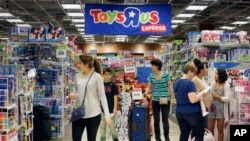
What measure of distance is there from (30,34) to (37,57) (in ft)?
1.68

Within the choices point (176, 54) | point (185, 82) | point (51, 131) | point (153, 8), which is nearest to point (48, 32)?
point (51, 131)

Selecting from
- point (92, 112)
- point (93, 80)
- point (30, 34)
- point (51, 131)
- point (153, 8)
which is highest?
point (153, 8)

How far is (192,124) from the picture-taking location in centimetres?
519

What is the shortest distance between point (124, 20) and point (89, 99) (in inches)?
232

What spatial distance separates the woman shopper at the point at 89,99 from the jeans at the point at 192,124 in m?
1.18

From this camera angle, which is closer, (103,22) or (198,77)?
(198,77)

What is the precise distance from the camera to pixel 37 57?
26.8ft

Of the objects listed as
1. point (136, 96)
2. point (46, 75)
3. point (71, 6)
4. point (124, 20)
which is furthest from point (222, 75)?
point (71, 6)

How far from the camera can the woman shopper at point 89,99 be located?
4.57 metres

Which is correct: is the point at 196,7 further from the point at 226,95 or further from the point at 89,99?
the point at 89,99

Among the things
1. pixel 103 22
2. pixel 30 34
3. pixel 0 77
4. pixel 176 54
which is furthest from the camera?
pixel 176 54

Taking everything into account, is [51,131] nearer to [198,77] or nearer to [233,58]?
[198,77]

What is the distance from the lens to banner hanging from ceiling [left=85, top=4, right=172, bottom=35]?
10.1 m

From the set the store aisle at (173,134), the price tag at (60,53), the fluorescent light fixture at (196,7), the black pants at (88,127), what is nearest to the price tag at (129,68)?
the price tag at (60,53)
